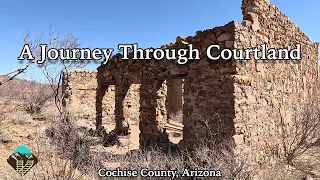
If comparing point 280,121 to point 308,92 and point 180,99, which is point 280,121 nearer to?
point 308,92

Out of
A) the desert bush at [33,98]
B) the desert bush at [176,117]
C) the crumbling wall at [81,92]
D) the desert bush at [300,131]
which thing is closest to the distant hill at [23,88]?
the desert bush at [33,98]

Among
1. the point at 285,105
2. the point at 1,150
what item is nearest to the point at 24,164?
the point at 1,150

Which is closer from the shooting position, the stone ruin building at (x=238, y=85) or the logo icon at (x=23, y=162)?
the logo icon at (x=23, y=162)

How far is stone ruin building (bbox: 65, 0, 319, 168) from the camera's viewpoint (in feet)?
14.7

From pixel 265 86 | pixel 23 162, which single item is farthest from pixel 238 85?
pixel 23 162

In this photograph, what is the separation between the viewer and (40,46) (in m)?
6.74

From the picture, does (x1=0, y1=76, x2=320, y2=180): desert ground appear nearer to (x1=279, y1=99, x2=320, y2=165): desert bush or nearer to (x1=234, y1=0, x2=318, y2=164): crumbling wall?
(x1=279, y1=99, x2=320, y2=165): desert bush

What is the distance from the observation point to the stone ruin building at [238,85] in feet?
14.7

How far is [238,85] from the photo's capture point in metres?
4.43

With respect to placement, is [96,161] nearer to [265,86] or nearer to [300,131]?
[265,86]

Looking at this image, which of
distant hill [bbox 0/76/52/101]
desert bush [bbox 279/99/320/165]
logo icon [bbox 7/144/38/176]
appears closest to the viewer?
logo icon [bbox 7/144/38/176]

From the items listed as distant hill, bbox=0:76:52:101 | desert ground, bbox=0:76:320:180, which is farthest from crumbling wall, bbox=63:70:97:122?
desert ground, bbox=0:76:320:180

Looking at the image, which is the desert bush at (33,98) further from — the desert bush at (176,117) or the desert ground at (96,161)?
the desert bush at (176,117)

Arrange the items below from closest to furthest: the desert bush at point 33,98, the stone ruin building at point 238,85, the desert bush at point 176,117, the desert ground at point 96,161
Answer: the desert ground at point 96,161
the stone ruin building at point 238,85
the desert bush at point 33,98
the desert bush at point 176,117
